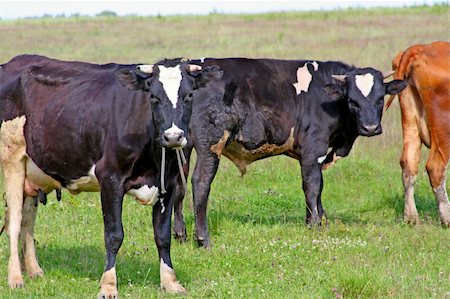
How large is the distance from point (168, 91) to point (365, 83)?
12.6ft

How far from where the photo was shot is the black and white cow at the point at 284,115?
950 centimetres

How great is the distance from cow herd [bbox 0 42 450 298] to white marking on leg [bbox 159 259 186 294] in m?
0.02

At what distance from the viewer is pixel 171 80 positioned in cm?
677

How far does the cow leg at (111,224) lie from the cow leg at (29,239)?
1.14 meters

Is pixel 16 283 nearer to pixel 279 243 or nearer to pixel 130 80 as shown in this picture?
pixel 130 80

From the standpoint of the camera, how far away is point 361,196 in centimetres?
1115

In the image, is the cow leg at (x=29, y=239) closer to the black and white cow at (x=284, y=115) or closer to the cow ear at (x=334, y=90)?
the black and white cow at (x=284, y=115)

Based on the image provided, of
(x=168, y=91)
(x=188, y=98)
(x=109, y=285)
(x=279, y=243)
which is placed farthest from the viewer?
(x=279, y=243)

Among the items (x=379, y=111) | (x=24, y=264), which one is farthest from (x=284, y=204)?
(x=24, y=264)

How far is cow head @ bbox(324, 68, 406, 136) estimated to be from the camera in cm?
982

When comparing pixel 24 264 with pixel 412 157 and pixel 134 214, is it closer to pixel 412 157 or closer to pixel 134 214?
pixel 134 214

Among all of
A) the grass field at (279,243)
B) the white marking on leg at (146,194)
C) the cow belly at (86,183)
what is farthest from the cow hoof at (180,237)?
the white marking on leg at (146,194)

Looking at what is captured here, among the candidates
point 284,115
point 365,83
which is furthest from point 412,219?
point 284,115

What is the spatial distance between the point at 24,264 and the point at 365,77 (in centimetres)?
444
